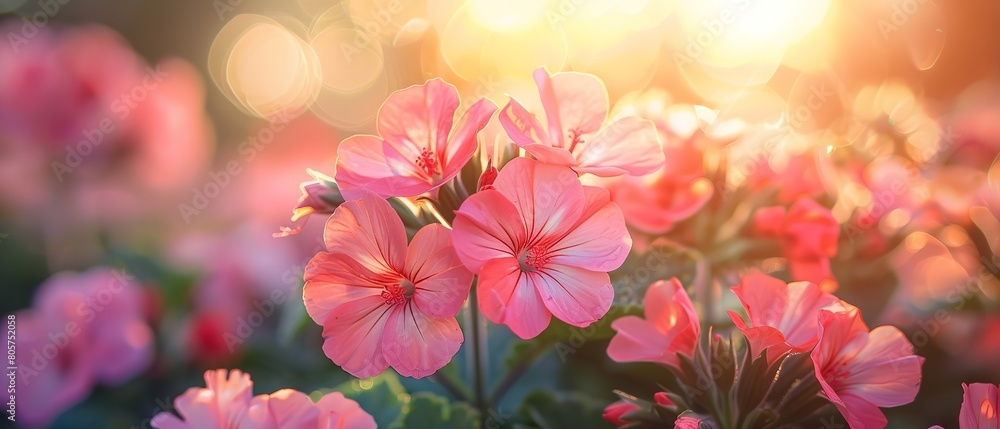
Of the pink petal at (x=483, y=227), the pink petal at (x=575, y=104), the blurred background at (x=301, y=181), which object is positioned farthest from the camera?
the blurred background at (x=301, y=181)

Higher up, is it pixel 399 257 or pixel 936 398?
pixel 399 257


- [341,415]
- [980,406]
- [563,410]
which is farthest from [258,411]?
[980,406]

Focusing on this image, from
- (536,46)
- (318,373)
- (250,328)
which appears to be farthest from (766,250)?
(536,46)

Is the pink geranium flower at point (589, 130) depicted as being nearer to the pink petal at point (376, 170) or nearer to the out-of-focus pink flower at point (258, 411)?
the pink petal at point (376, 170)

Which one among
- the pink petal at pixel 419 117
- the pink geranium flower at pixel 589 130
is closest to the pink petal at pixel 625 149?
the pink geranium flower at pixel 589 130

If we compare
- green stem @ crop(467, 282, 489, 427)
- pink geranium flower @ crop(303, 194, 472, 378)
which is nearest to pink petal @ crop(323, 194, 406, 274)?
pink geranium flower @ crop(303, 194, 472, 378)

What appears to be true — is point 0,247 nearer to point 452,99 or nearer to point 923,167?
point 452,99
